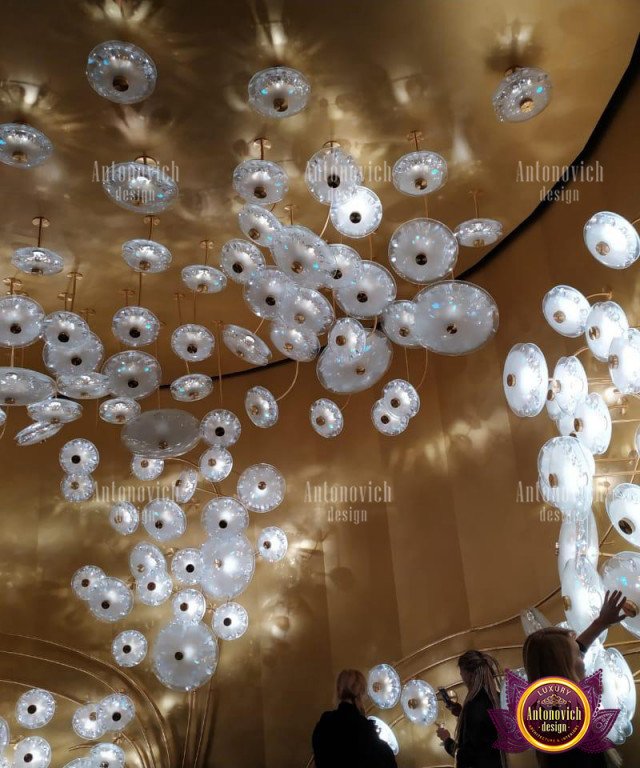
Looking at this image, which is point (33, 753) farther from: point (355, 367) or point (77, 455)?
point (355, 367)

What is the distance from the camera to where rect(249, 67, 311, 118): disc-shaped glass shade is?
2.95m

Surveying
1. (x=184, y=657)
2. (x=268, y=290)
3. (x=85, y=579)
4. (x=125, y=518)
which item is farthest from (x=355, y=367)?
(x=85, y=579)

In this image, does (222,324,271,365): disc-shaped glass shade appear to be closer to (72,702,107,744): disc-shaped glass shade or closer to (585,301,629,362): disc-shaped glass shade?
(585,301,629,362): disc-shaped glass shade

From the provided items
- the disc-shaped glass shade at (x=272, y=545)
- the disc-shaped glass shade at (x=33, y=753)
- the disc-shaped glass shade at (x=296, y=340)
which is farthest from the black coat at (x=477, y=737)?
the disc-shaped glass shade at (x=33, y=753)

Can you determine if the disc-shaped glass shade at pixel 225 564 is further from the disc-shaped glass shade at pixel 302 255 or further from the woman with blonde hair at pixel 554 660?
the woman with blonde hair at pixel 554 660

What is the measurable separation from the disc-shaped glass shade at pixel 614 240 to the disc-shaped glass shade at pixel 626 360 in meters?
0.34

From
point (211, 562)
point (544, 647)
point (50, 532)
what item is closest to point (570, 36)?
point (544, 647)

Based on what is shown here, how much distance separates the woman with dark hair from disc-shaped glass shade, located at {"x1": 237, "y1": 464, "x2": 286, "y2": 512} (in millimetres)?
1861

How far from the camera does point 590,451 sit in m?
3.03

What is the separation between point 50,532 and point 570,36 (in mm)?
5542

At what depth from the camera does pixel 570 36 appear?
324cm

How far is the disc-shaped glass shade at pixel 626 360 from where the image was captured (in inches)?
107

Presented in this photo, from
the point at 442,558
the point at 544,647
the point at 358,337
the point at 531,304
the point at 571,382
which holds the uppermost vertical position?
the point at 531,304

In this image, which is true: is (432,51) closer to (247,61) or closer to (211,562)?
(247,61)
